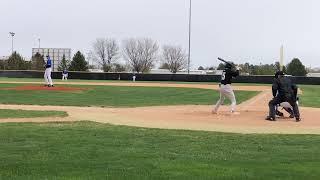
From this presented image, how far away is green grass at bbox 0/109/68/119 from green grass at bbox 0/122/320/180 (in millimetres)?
3135

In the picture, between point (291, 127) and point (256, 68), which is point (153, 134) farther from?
point (256, 68)

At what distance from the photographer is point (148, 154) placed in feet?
29.7

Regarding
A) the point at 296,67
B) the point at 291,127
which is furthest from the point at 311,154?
the point at 296,67

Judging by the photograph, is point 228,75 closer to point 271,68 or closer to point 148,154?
point 148,154

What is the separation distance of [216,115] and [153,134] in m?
5.92

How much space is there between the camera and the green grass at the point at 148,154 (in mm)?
7258

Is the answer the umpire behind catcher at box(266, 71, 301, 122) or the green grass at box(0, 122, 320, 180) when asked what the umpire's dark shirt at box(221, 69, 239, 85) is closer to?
the umpire behind catcher at box(266, 71, 301, 122)

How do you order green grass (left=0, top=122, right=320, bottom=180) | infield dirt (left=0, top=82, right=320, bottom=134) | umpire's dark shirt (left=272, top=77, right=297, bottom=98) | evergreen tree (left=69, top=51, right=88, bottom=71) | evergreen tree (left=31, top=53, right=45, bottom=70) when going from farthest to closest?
evergreen tree (left=31, top=53, right=45, bottom=70)
evergreen tree (left=69, top=51, right=88, bottom=71)
umpire's dark shirt (left=272, top=77, right=297, bottom=98)
infield dirt (left=0, top=82, right=320, bottom=134)
green grass (left=0, top=122, right=320, bottom=180)

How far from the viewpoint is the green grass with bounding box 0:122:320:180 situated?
7258mm

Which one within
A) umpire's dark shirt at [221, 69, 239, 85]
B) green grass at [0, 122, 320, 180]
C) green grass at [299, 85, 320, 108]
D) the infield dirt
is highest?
umpire's dark shirt at [221, 69, 239, 85]

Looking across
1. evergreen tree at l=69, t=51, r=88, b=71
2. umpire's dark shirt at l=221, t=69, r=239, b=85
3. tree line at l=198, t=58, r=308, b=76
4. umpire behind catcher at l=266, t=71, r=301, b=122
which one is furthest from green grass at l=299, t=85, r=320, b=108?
evergreen tree at l=69, t=51, r=88, b=71

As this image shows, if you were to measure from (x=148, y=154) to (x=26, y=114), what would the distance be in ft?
29.4

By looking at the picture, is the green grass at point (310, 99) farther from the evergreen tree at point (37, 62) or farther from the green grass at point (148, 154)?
the evergreen tree at point (37, 62)

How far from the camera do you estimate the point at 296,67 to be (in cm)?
8231
